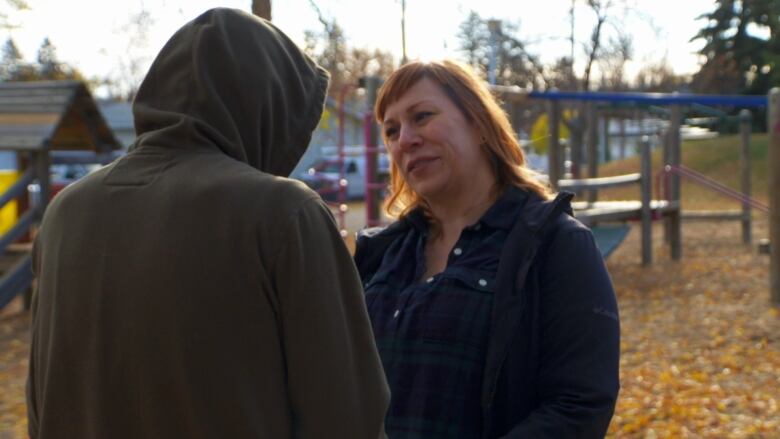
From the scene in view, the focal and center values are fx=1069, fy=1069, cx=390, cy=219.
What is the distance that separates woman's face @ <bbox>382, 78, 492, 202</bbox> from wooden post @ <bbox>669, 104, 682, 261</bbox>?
11489mm

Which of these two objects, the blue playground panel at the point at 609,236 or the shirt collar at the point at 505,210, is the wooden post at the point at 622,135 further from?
the shirt collar at the point at 505,210

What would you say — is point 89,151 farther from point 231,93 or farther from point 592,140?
point 231,93

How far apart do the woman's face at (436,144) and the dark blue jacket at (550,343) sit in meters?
0.28

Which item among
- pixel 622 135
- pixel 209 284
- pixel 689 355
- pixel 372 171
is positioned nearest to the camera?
pixel 209 284

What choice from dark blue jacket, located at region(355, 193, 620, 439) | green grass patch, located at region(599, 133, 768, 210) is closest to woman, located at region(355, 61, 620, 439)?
dark blue jacket, located at region(355, 193, 620, 439)

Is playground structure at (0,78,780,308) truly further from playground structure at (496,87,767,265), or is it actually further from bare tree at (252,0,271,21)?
bare tree at (252,0,271,21)

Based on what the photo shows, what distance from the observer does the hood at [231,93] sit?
1.67 m

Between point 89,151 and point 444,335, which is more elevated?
point 89,151

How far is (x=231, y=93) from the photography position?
1.67 metres

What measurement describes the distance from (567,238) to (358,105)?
116ft

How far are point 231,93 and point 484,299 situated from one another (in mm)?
827

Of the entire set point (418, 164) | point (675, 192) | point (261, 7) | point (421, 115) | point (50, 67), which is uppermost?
point (50, 67)

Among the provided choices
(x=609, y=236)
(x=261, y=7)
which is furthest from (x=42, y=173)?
(x=261, y=7)

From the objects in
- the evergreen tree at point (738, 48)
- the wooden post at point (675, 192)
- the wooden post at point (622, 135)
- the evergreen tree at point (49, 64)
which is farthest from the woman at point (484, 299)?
the evergreen tree at point (738, 48)
